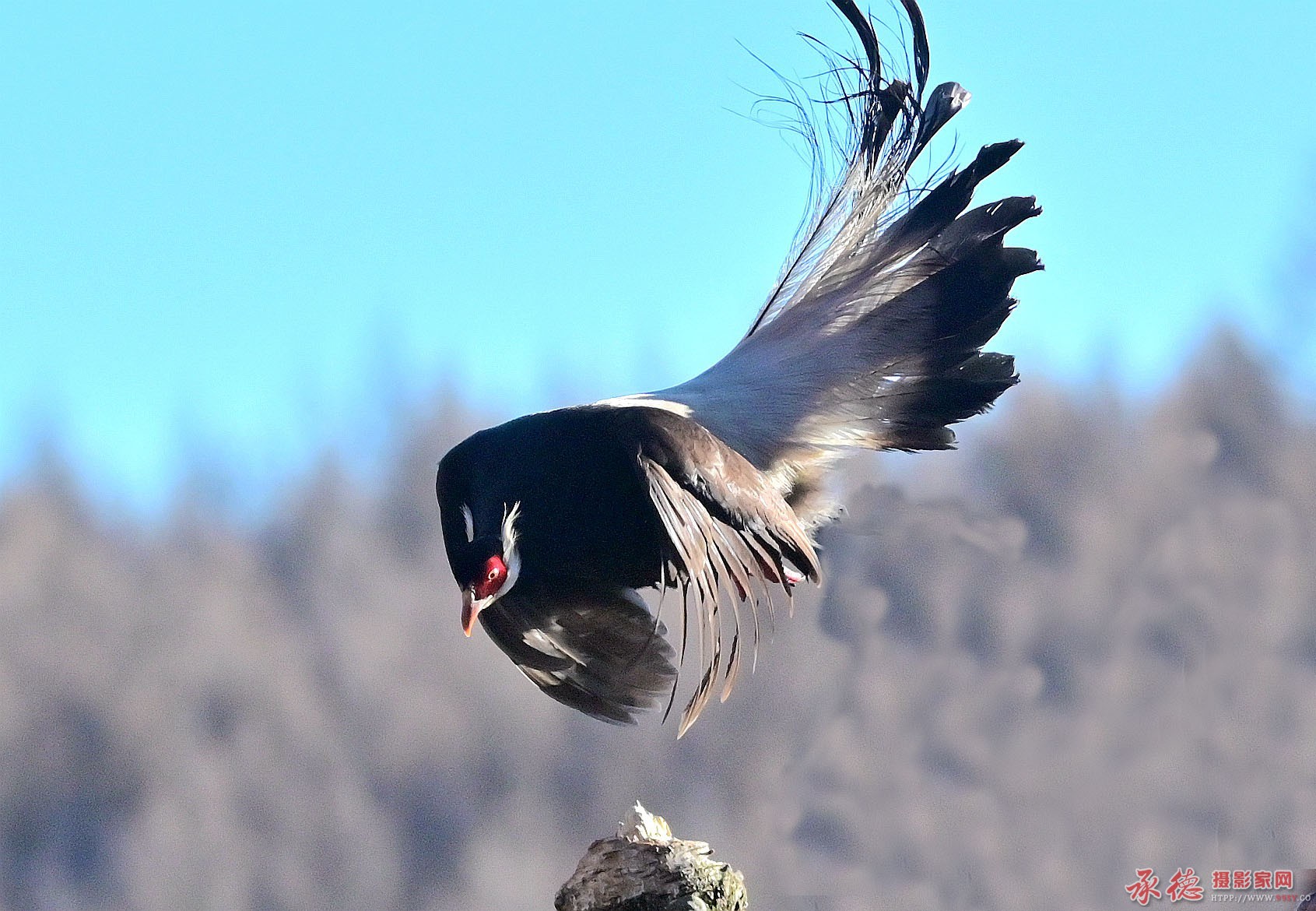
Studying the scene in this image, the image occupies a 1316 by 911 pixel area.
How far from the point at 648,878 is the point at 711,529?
0.58 metres

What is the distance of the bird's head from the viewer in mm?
2234

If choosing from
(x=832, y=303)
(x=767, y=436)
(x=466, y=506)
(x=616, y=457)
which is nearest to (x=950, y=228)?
(x=832, y=303)

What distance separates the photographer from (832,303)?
112 inches

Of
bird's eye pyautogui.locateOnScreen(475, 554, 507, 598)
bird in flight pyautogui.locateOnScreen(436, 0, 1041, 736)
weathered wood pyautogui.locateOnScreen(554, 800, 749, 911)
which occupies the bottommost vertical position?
weathered wood pyautogui.locateOnScreen(554, 800, 749, 911)

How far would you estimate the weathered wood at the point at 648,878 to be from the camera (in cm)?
189

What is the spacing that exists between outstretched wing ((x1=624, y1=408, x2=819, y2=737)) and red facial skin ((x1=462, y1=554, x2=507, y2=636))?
1.00 ft

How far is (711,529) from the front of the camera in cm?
217

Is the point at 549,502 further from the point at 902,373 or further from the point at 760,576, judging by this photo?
the point at 902,373

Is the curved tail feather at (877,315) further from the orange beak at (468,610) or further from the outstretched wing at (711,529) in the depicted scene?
the orange beak at (468,610)

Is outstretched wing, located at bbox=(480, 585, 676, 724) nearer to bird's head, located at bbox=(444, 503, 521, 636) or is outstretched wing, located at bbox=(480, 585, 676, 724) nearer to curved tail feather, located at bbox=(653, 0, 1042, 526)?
bird's head, located at bbox=(444, 503, 521, 636)

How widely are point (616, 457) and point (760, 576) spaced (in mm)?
348

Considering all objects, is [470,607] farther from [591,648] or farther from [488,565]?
[591,648]

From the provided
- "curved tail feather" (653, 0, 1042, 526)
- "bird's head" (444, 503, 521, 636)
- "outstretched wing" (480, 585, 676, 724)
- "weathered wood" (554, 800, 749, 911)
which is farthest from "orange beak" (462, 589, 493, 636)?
"curved tail feather" (653, 0, 1042, 526)

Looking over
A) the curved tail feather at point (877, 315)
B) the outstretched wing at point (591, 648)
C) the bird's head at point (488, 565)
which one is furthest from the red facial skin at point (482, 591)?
the curved tail feather at point (877, 315)
